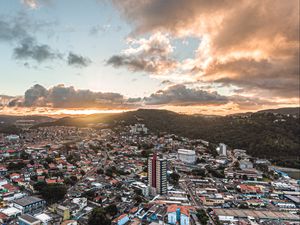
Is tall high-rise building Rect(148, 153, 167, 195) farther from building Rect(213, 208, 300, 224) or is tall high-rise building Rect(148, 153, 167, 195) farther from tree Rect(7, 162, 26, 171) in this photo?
tree Rect(7, 162, 26, 171)

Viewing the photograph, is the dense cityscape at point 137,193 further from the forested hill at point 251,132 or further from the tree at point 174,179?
the forested hill at point 251,132

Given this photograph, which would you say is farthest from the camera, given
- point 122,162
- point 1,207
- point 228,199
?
point 122,162

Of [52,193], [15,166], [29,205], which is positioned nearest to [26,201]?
[29,205]

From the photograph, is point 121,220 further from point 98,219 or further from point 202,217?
point 202,217

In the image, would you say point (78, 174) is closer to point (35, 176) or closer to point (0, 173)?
point (35, 176)

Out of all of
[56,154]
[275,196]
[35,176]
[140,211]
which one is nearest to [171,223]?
[140,211]

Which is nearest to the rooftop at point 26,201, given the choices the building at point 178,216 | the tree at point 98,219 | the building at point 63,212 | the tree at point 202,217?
the building at point 63,212
